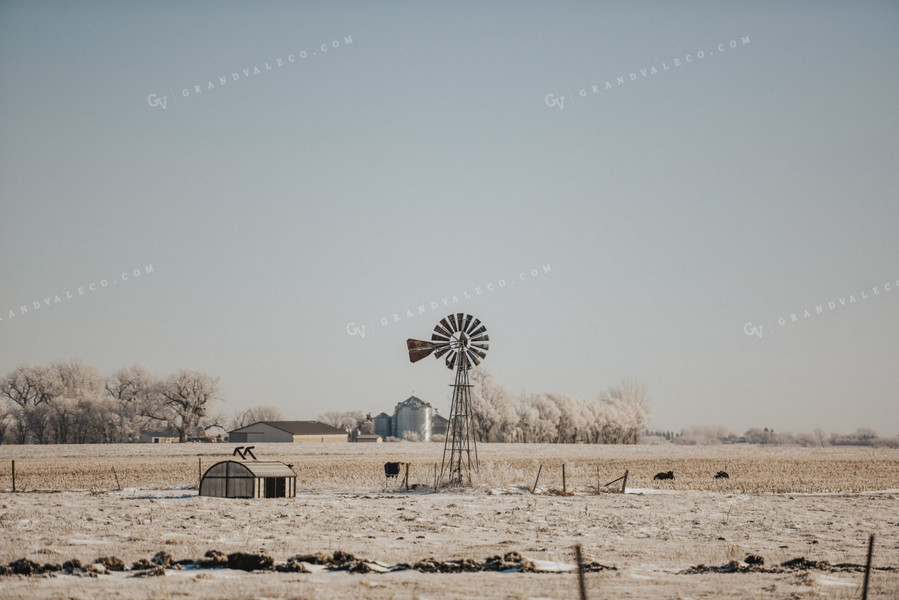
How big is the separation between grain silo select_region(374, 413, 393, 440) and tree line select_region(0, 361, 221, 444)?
39043 millimetres

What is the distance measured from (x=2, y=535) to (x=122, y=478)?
24817 mm

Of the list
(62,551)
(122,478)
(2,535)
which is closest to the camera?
(62,551)

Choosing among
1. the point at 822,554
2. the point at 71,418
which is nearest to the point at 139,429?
the point at 71,418

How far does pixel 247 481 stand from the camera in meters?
31.7

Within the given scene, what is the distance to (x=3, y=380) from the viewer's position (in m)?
120

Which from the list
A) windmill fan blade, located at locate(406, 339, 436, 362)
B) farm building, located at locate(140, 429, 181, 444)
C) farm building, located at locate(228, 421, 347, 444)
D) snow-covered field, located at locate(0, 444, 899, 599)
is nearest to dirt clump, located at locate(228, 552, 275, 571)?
snow-covered field, located at locate(0, 444, 899, 599)

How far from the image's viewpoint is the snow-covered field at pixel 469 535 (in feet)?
53.5

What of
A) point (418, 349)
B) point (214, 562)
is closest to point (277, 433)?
point (418, 349)

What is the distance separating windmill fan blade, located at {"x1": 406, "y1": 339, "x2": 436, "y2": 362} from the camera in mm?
38841

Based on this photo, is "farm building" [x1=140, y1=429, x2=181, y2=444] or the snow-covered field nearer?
the snow-covered field

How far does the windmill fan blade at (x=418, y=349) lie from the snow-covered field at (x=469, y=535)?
216 inches

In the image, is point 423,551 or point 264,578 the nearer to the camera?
point 264,578

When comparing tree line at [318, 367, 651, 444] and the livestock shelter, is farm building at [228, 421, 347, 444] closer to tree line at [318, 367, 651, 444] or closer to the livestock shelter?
tree line at [318, 367, 651, 444]

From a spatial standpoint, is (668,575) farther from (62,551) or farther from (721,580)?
(62,551)
